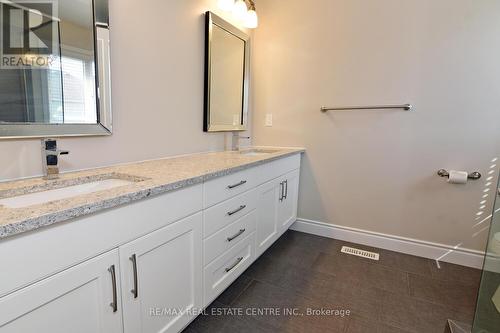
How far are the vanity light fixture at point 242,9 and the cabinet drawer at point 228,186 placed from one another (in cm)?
133

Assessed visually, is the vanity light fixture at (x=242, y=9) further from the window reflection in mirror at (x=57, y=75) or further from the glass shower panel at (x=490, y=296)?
the glass shower panel at (x=490, y=296)

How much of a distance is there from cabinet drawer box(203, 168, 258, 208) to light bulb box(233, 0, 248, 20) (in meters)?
1.36

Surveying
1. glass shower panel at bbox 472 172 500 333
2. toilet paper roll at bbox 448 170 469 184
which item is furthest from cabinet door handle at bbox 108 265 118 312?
toilet paper roll at bbox 448 170 469 184

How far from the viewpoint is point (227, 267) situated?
1601mm

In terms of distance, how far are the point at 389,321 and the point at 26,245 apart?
174 cm

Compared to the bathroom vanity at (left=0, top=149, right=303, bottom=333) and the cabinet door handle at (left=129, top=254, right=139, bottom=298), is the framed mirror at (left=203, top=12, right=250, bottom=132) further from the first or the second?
the cabinet door handle at (left=129, top=254, right=139, bottom=298)

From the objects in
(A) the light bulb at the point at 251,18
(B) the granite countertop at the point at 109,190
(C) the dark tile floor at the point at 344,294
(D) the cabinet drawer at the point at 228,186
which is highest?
(A) the light bulb at the point at 251,18

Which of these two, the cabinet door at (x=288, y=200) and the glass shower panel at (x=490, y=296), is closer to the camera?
the glass shower panel at (x=490, y=296)

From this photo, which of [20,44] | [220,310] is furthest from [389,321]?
[20,44]

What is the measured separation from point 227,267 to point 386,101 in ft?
5.98

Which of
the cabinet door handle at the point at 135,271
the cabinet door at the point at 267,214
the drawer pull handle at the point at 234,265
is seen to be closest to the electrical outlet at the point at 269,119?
the cabinet door at the point at 267,214

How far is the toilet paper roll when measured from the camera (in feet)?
6.74

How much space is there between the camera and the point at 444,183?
2.18m

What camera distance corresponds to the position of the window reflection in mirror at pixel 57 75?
3.52ft
